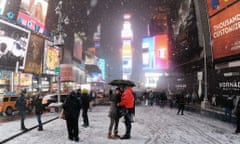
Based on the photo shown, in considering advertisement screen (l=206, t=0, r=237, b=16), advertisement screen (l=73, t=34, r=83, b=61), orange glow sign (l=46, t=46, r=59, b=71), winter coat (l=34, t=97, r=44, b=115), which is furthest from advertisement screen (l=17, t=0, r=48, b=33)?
advertisement screen (l=73, t=34, r=83, b=61)

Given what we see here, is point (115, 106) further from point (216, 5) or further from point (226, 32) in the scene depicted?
point (216, 5)

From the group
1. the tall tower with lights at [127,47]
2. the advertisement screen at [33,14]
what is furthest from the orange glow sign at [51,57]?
the tall tower with lights at [127,47]

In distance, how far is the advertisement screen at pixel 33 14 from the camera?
107 ft

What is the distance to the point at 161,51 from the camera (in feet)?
318

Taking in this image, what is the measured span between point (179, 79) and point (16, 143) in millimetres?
41908

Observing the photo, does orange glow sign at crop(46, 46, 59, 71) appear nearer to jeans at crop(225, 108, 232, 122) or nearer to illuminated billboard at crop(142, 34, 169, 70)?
jeans at crop(225, 108, 232, 122)

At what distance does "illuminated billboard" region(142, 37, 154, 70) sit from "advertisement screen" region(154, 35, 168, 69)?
2.11 meters

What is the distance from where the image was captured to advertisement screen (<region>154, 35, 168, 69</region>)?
9506 centimetres

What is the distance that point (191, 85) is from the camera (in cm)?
4088

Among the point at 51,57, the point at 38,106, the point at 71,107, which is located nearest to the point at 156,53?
the point at 51,57

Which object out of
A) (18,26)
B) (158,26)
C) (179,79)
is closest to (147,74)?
(158,26)

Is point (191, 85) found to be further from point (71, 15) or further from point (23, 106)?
point (71, 15)

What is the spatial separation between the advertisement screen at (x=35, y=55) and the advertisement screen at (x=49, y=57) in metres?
1.57

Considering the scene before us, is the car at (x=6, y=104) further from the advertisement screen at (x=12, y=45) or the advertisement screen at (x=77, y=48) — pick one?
the advertisement screen at (x=77, y=48)
